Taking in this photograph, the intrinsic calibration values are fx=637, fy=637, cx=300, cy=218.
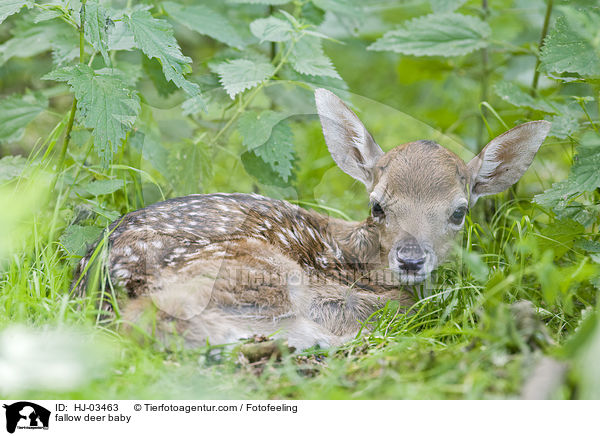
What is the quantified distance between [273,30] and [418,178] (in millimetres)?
1547

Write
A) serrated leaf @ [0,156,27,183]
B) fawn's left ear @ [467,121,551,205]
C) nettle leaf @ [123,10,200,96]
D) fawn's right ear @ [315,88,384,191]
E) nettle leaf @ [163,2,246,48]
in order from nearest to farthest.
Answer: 1. nettle leaf @ [123,10,200,96]
2. fawn's left ear @ [467,121,551,205]
3. fawn's right ear @ [315,88,384,191]
4. serrated leaf @ [0,156,27,183]
5. nettle leaf @ [163,2,246,48]

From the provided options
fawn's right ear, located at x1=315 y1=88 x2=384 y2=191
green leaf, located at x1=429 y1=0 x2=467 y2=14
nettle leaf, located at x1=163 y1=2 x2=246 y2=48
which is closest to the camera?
fawn's right ear, located at x1=315 y1=88 x2=384 y2=191

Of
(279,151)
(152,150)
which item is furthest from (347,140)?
(152,150)

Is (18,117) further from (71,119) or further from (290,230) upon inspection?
(290,230)

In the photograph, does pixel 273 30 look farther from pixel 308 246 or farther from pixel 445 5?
pixel 308 246

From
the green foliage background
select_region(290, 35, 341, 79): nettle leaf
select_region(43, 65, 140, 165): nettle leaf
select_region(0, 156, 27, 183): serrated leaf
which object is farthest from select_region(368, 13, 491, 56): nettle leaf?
select_region(0, 156, 27, 183): serrated leaf

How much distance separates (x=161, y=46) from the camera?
365 cm

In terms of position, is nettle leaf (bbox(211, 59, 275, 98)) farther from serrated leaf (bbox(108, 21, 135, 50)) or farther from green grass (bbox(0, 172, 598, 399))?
green grass (bbox(0, 172, 598, 399))

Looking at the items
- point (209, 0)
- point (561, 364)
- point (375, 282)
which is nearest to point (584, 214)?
point (375, 282)

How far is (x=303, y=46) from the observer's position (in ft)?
15.1

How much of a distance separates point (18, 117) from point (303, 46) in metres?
2.13
